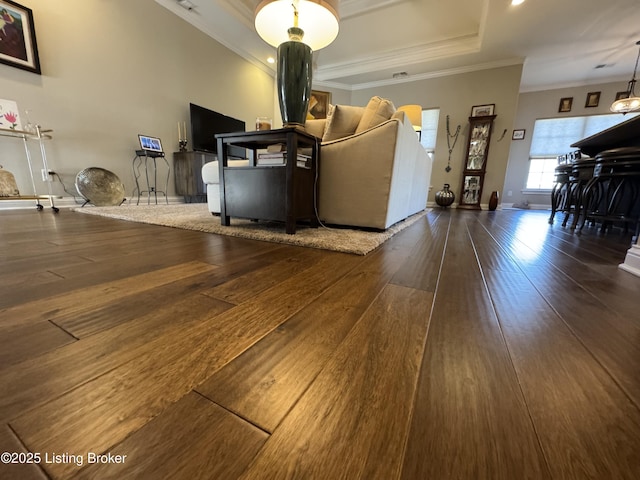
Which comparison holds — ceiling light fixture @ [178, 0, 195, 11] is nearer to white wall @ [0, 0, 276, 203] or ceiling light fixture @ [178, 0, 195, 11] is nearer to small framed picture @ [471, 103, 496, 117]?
white wall @ [0, 0, 276, 203]

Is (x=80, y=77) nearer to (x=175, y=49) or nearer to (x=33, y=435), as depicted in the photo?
(x=175, y=49)

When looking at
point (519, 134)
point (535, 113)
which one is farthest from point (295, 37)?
point (535, 113)

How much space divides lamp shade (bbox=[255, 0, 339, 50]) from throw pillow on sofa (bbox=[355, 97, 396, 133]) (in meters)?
0.63

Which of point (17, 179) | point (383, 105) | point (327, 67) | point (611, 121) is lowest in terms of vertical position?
point (17, 179)

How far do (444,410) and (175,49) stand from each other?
191 inches

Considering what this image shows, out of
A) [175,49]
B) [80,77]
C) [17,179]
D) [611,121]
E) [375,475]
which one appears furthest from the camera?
[611,121]

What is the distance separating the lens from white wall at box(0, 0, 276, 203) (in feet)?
8.36

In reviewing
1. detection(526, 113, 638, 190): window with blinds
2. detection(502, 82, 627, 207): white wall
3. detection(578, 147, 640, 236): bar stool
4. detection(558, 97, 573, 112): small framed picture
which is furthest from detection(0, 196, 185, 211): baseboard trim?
detection(558, 97, 573, 112): small framed picture

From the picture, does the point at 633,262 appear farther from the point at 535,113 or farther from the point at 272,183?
the point at 535,113

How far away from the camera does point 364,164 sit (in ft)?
5.28

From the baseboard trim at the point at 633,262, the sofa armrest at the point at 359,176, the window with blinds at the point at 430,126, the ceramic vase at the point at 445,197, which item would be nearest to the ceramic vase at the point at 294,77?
the sofa armrest at the point at 359,176

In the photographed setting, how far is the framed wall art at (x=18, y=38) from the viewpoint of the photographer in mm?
2340

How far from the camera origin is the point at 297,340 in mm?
495

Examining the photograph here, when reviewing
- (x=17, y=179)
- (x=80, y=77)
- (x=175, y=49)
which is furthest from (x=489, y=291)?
(x=175, y=49)
